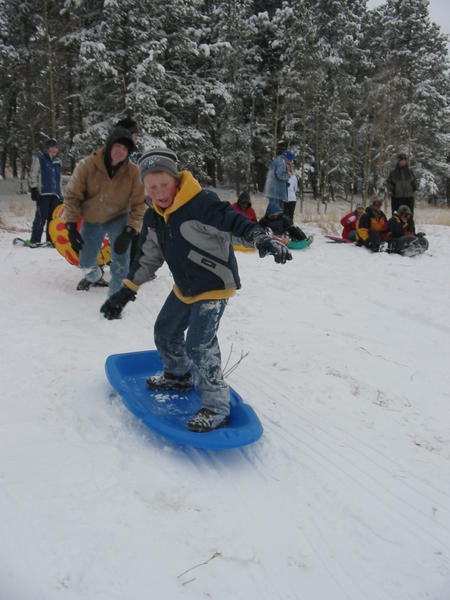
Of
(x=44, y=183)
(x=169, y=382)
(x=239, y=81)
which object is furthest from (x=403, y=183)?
(x=239, y=81)

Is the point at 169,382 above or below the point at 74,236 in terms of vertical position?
below

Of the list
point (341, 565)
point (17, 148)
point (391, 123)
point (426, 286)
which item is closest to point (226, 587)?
point (341, 565)

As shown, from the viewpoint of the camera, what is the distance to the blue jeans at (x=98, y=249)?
4738mm

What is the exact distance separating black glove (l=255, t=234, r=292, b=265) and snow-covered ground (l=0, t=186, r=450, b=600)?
112 centimetres

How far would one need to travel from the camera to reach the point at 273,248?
235cm

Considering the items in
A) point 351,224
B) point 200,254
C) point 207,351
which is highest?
point 200,254

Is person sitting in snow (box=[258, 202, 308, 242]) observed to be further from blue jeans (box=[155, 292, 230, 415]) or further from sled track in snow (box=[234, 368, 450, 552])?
blue jeans (box=[155, 292, 230, 415])

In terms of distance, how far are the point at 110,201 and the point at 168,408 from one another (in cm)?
255

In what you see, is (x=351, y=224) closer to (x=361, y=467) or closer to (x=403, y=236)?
(x=403, y=236)

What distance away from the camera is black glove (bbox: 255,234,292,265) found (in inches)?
92.6

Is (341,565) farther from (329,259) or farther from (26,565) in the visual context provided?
(329,259)

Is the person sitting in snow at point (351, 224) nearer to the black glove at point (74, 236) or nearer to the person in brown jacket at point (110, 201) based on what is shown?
the person in brown jacket at point (110, 201)

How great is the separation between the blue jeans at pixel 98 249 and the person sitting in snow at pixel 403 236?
19.5 ft

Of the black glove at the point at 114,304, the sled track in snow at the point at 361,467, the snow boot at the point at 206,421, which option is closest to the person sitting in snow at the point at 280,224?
the sled track in snow at the point at 361,467
